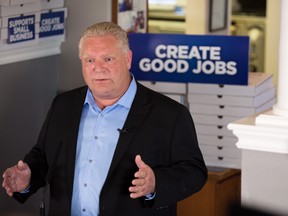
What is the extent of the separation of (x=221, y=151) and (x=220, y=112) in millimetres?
245

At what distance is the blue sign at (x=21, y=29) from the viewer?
476 cm

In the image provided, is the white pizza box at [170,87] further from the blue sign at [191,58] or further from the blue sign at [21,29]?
the blue sign at [21,29]

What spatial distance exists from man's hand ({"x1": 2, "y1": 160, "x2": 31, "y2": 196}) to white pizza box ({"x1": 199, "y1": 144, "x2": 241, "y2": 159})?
6.29 ft

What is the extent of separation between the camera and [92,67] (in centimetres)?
332

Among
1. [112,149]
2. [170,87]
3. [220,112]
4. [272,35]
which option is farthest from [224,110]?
[272,35]

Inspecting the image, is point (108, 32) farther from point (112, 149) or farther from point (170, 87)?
point (170, 87)

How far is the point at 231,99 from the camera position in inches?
195

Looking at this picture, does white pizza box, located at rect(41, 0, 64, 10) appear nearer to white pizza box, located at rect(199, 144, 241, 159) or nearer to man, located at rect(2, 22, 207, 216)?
white pizza box, located at rect(199, 144, 241, 159)

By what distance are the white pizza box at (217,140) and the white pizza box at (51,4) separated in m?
1.26

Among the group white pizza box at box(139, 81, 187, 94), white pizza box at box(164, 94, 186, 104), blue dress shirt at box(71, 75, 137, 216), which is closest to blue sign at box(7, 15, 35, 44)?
white pizza box at box(139, 81, 187, 94)

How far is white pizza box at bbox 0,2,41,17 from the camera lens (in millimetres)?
4680

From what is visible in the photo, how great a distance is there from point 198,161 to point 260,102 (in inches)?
A: 67.2

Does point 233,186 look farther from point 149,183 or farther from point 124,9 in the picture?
point 149,183

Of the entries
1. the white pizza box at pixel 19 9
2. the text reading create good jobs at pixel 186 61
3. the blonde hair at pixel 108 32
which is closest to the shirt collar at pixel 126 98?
the blonde hair at pixel 108 32
